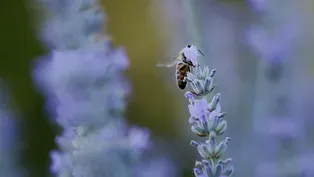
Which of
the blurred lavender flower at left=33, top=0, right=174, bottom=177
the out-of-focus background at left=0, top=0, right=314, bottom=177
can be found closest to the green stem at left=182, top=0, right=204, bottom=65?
the out-of-focus background at left=0, top=0, right=314, bottom=177

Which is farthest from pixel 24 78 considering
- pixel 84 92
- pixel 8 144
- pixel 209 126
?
pixel 209 126

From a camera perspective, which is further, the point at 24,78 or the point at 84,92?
the point at 24,78

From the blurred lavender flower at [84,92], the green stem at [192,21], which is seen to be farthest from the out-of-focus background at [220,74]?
the blurred lavender flower at [84,92]

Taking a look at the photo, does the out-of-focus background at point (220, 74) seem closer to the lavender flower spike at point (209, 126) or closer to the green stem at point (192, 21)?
the green stem at point (192, 21)

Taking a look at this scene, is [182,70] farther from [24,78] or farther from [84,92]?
[24,78]

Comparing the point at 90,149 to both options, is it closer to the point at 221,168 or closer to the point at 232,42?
the point at 221,168

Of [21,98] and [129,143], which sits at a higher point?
[21,98]

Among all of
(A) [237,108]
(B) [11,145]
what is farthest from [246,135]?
(B) [11,145]
